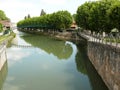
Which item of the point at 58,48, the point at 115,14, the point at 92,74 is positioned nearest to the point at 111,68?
the point at 92,74

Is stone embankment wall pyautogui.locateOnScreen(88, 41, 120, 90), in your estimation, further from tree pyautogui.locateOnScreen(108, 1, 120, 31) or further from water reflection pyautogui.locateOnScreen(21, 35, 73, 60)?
water reflection pyautogui.locateOnScreen(21, 35, 73, 60)

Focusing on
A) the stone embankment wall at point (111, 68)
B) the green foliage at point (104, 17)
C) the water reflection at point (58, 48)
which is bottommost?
the water reflection at point (58, 48)

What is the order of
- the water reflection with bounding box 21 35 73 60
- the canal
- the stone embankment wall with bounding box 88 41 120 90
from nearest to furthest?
the stone embankment wall with bounding box 88 41 120 90 < the canal < the water reflection with bounding box 21 35 73 60

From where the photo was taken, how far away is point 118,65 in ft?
72.0

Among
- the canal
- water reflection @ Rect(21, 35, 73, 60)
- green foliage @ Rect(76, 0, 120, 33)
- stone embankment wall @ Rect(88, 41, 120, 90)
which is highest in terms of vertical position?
green foliage @ Rect(76, 0, 120, 33)

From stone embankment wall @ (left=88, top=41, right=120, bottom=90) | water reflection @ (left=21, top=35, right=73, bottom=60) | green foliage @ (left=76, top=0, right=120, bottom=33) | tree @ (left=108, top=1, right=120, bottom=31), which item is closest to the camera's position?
stone embankment wall @ (left=88, top=41, right=120, bottom=90)

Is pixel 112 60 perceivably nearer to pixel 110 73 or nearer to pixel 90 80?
pixel 110 73

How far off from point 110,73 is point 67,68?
14.9 m

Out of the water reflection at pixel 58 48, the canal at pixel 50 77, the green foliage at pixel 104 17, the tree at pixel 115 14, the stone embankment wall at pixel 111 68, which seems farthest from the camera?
the water reflection at pixel 58 48

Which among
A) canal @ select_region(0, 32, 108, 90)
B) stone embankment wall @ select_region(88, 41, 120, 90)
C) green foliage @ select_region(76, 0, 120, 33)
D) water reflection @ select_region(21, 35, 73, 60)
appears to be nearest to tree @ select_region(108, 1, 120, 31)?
green foliage @ select_region(76, 0, 120, 33)

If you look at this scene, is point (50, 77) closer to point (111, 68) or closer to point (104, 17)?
point (111, 68)

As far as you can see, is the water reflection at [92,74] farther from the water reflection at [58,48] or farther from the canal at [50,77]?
the water reflection at [58,48]

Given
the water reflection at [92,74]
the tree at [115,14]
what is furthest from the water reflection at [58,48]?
the tree at [115,14]

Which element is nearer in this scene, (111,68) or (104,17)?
(111,68)
